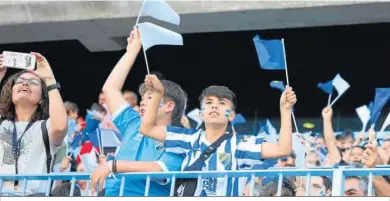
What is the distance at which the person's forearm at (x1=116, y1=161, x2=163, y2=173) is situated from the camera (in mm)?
5773

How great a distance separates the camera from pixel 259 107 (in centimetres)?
1305

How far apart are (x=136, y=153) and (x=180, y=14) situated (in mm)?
5048

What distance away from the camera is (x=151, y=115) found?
607 cm

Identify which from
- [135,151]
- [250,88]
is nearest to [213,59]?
[250,88]

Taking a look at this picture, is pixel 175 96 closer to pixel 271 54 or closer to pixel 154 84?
pixel 154 84

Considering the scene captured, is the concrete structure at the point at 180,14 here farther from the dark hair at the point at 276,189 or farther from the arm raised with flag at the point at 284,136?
the arm raised with flag at the point at 284,136

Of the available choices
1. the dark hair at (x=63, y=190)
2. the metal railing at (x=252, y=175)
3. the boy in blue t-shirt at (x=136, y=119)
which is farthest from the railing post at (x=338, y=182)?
the dark hair at (x=63, y=190)

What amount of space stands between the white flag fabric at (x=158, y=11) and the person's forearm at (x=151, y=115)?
25.8 inches

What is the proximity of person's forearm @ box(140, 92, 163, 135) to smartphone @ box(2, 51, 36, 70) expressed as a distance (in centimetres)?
80

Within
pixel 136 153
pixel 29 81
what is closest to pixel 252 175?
pixel 136 153

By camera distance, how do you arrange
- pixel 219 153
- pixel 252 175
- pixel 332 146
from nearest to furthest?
pixel 252 175 → pixel 219 153 → pixel 332 146

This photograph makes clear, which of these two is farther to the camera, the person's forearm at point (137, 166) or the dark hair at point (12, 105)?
the dark hair at point (12, 105)

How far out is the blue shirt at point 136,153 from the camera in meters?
5.94
